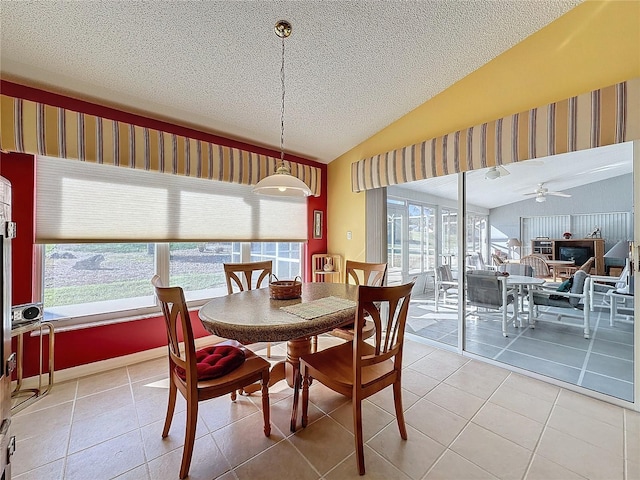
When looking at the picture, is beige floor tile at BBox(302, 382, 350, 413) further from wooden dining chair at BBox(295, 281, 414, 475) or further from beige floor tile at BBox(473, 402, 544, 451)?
beige floor tile at BBox(473, 402, 544, 451)

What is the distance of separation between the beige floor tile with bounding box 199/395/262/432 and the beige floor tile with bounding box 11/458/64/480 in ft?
2.38

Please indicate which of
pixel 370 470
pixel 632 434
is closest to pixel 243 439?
pixel 370 470

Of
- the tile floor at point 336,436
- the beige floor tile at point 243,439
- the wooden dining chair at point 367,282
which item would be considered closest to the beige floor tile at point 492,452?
the tile floor at point 336,436

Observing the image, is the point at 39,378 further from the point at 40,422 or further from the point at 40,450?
the point at 40,450

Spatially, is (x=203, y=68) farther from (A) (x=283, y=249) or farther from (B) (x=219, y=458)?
(B) (x=219, y=458)

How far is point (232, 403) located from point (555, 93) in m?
3.52

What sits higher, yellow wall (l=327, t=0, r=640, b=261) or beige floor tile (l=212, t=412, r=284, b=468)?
yellow wall (l=327, t=0, r=640, b=261)

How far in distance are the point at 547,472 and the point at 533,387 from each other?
1003 millimetres

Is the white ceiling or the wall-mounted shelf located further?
the wall-mounted shelf

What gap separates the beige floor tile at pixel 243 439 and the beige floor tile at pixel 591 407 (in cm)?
211

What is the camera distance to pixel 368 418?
1.90m

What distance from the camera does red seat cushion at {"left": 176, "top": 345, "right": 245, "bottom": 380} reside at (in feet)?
5.10

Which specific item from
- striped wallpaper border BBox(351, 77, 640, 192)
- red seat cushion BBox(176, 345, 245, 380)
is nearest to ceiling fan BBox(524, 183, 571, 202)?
striped wallpaper border BBox(351, 77, 640, 192)

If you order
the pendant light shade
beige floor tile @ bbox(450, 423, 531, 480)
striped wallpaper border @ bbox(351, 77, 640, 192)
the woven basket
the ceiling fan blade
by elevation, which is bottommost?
beige floor tile @ bbox(450, 423, 531, 480)
